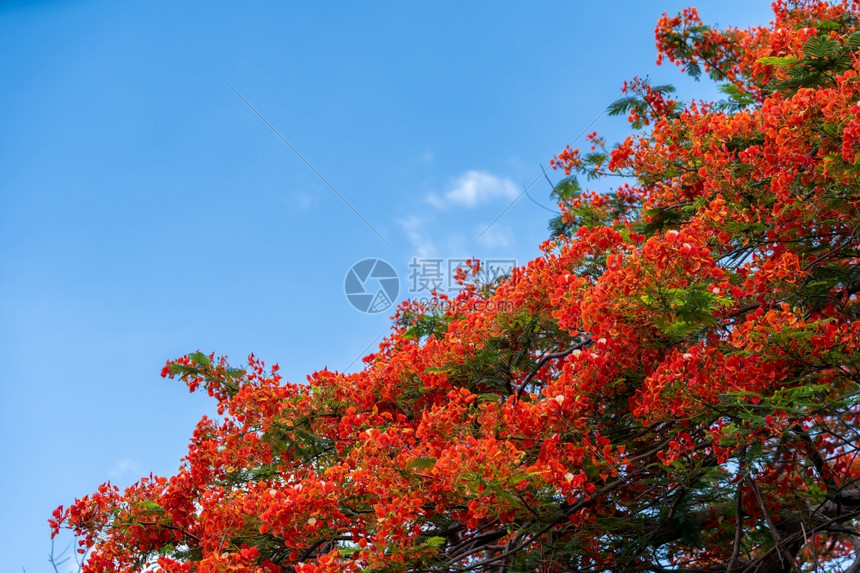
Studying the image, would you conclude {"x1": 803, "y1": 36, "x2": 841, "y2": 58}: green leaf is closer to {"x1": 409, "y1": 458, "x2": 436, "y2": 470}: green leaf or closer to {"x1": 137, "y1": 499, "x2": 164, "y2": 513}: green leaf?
{"x1": 409, "y1": 458, "x2": 436, "y2": 470}: green leaf

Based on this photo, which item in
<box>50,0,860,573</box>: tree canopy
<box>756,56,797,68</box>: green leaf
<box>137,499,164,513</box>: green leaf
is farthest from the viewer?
<box>137,499,164,513</box>: green leaf

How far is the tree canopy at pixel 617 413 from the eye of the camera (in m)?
3.20

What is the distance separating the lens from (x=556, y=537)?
12.4 ft

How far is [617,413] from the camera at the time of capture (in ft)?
12.6

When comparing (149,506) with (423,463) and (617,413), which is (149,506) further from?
(617,413)

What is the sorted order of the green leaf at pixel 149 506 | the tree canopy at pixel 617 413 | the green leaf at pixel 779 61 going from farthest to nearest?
the green leaf at pixel 149 506, the green leaf at pixel 779 61, the tree canopy at pixel 617 413

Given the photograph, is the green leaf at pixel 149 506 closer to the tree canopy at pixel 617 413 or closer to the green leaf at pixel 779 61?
the tree canopy at pixel 617 413

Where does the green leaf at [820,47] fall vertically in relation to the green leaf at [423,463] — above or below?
above

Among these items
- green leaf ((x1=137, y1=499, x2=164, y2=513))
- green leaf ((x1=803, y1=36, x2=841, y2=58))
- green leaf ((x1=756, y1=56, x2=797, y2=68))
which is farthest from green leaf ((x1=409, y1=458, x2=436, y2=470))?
green leaf ((x1=803, y1=36, x2=841, y2=58))

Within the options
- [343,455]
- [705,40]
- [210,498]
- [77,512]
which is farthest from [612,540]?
[705,40]

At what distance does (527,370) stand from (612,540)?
1.21 m

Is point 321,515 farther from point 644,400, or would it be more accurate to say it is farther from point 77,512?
point 77,512

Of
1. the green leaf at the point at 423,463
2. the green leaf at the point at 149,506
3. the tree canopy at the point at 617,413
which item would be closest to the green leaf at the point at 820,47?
the tree canopy at the point at 617,413

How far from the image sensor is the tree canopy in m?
3.20
